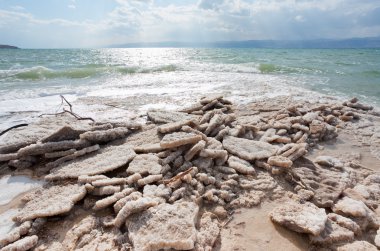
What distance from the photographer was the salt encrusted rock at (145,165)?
12.0 feet

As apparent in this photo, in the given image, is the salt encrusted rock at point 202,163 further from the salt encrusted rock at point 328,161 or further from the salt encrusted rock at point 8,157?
the salt encrusted rock at point 8,157

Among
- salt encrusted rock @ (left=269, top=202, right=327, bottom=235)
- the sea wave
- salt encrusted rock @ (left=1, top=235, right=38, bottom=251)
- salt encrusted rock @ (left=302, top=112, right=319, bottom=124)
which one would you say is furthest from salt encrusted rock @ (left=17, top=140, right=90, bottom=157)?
the sea wave

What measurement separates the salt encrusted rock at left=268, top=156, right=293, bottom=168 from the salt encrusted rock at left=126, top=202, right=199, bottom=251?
62.2 inches

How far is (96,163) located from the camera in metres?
3.90

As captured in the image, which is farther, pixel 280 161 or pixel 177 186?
pixel 280 161

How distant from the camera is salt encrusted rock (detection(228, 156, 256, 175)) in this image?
3883mm

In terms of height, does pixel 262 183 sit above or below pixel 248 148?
below

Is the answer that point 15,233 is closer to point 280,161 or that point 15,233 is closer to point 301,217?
point 301,217

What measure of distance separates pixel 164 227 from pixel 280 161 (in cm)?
211

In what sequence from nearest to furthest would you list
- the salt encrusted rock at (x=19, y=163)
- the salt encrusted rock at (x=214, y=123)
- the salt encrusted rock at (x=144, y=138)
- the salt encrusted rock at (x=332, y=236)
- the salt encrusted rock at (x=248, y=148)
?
the salt encrusted rock at (x=332, y=236) < the salt encrusted rock at (x=19, y=163) < the salt encrusted rock at (x=248, y=148) < the salt encrusted rock at (x=144, y=138) < the salt encrusted rock at (x=214, y=123)

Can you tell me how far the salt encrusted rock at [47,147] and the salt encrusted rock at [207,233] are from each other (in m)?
2.49

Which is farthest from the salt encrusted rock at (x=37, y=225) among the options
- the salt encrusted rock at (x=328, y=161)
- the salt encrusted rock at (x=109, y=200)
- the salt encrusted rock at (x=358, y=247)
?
the salt encrusted rock at (x=328, y=161)

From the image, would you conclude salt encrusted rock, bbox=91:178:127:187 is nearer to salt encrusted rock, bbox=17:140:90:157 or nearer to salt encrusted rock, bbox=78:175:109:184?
salt encrusted rock, bbox=78:175:109:184

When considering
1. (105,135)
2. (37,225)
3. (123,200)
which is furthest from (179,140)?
(37,225)
